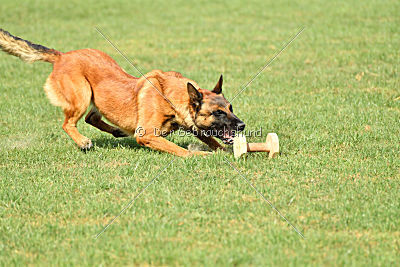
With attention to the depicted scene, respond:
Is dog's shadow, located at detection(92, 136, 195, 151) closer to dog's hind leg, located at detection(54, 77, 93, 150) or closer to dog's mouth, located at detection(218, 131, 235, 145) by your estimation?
dog's hind leg, located at detection(54, 77, 93, 150)

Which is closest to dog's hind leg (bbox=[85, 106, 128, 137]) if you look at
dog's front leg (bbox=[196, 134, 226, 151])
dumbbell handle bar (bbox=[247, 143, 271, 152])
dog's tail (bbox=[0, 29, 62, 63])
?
dog's tail (bbox=[0, 29, 62, 63])

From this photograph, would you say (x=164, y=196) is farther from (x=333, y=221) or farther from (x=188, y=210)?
(x=333, y=221)

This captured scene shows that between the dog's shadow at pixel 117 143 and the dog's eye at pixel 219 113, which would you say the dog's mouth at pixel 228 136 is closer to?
the dog's eye at pixel 219 113

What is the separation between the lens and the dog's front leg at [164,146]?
7.27 metres

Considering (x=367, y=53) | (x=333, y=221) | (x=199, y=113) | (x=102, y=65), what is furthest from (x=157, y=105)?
(x=367, y=53)

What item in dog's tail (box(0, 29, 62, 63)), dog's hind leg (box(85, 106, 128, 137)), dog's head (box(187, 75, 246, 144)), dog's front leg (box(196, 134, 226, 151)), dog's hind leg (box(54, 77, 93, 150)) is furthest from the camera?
dog's hind leg (box(85, 106, 128, 137))

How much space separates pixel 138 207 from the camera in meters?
5.56

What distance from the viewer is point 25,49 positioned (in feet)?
26.6

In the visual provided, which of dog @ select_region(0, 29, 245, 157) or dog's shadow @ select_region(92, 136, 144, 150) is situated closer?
dog @ select_region(0, 29, 245, 157)

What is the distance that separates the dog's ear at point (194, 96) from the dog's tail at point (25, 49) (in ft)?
8.07

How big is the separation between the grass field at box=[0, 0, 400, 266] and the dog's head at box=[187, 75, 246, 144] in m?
0.39

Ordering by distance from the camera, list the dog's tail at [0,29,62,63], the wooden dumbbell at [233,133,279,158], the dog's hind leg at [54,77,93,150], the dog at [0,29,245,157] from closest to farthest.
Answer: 1. the wooden dumbbell at [233,133,279,158]
2. the dog at [0,29,245,157]
3. the dog's hind leg at [54,77,93,150]
4. the dog's tail at [0,29,62,63]

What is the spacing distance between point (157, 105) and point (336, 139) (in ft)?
9.22

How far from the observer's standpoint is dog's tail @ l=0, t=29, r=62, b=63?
8.03m
